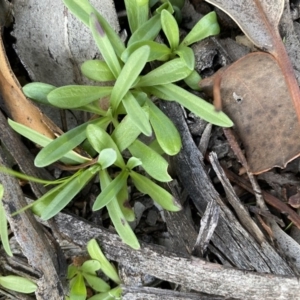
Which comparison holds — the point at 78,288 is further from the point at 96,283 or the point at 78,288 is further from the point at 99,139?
the point at 99,139

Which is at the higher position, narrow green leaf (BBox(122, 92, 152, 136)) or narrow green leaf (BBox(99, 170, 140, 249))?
narrow green leaf (BBox(122, 92, 152, 136))

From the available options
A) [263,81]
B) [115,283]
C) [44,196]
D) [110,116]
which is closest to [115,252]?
[115,283]

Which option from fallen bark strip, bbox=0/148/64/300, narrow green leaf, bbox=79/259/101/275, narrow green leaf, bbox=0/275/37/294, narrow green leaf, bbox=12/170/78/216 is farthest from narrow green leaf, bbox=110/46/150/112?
narrow green leaf, bbox=0/275/37/294

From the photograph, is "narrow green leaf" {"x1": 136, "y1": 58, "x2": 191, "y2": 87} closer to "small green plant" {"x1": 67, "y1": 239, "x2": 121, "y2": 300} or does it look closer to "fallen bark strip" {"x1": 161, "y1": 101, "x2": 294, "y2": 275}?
"fallen bark strip" {"x1": 161, "y1": 101, "x2": 294, "y2": 275}

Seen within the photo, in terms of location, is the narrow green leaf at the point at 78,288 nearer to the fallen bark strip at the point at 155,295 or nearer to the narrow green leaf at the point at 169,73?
the fallen bark strip at the point at 155,295

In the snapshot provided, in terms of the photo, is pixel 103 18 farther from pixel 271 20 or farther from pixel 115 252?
pixel 115 252
